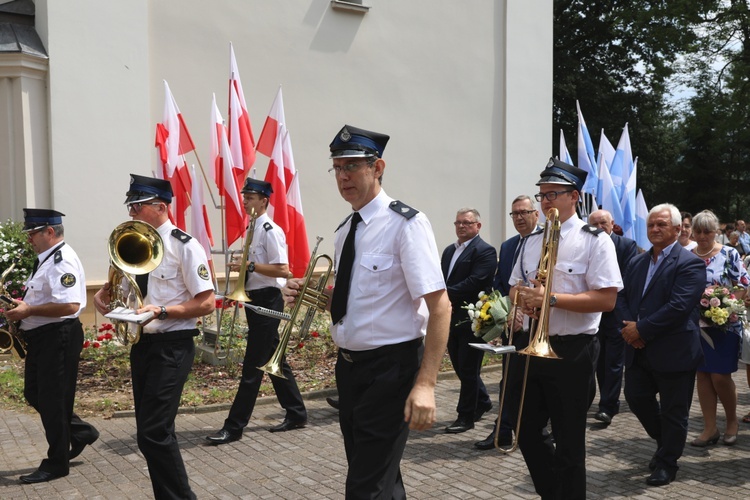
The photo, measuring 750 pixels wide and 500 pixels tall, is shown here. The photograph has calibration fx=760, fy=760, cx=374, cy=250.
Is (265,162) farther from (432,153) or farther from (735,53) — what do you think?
(735,53)

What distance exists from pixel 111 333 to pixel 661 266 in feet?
25.4

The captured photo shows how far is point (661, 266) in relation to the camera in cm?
572

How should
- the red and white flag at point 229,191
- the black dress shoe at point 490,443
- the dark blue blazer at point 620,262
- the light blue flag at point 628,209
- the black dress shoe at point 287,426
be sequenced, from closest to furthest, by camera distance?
the black dress shoe at point 490,443 < the black dress shoe at point 287,426 < the dark blue blazer at point 620,262 < the red and white flag at point 229,191 < the light blue flag at point 628,209

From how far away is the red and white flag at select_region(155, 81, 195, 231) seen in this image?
37.4 feet

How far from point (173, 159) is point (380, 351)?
28.6ft

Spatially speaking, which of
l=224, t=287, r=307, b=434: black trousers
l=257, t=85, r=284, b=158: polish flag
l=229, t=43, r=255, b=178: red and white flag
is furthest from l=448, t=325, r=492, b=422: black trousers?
l=257, t=85, r=284, b=158: polish flag

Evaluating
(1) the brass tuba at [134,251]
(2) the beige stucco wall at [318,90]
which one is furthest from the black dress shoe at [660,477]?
(2) the beige stucco wall at [318,90]

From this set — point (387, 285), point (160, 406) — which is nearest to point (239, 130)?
point (160, 406)

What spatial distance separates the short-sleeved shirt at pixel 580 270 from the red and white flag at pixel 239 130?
23.5 feet

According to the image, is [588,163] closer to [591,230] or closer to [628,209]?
[628,209]

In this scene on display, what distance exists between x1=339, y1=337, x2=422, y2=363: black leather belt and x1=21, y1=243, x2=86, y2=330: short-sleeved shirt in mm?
3020

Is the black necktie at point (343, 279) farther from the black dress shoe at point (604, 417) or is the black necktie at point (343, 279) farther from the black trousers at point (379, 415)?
the black dress shoe at point (604, 417)

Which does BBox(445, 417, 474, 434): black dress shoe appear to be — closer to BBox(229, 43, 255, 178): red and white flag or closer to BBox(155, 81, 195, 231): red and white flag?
BBox(229, 43, 255, 178): red and white flag

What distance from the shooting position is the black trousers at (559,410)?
434 cm
